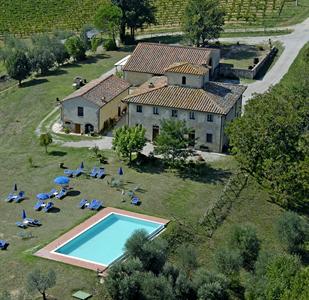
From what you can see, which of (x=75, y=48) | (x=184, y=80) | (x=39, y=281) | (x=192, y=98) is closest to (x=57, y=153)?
(x=192, y=98)

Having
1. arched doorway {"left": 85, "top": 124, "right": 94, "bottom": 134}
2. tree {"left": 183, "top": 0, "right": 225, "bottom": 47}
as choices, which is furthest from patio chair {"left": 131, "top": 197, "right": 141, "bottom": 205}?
tree {"left": 183, "top": 0, "right": 225, "bottom": 47}

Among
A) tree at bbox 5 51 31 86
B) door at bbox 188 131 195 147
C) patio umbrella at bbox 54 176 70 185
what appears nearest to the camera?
patio umbrella at bbox 54 176 70 185

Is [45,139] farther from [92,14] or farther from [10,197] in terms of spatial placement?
[92,14]

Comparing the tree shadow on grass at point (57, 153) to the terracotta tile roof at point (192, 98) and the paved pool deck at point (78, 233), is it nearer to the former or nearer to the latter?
the terracotta tile roof at point (192, 98)

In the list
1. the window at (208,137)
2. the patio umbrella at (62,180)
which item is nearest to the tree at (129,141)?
the patio umbrella at (62,180)

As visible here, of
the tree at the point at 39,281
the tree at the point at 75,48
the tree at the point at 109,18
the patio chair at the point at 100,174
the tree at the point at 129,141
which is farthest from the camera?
the tree at the point at 109,18

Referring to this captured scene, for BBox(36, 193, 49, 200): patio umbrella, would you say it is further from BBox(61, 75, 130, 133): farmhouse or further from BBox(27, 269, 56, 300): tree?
BBox(61, 75, 130, 133): farmhouse

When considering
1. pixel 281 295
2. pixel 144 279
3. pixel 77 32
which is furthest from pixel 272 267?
pixel 77 32
